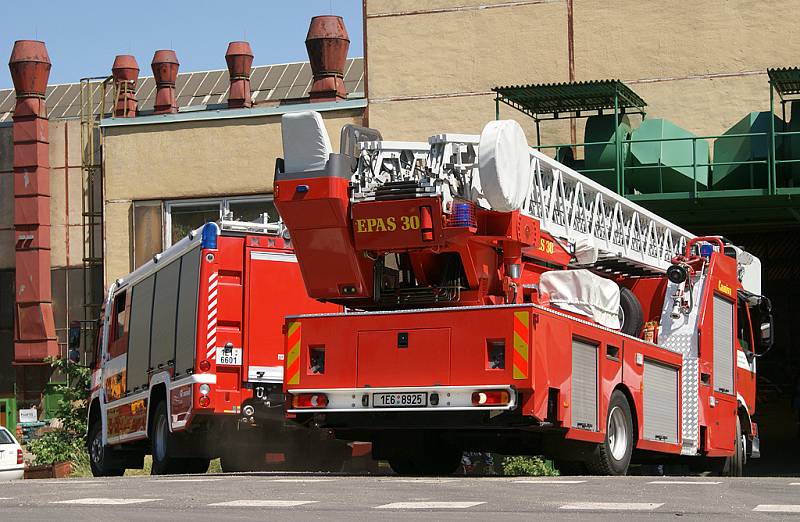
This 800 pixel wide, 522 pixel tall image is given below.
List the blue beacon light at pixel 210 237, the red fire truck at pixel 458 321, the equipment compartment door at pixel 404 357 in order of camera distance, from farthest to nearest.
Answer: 1. the blue beacon light at pixel 210 237
2. the equipment compartment door at pixel 404 357
3. the red fire truck at pixel 458 321

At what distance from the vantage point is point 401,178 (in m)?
15.9

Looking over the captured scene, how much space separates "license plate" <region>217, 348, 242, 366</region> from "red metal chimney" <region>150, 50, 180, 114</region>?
93.8 ft

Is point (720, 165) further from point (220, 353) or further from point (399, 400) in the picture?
point (399, 400)

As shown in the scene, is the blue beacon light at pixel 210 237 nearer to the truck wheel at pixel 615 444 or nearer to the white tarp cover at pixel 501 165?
the white tarp cover at pixel 501 165

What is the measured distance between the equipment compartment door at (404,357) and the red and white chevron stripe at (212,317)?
368 cm

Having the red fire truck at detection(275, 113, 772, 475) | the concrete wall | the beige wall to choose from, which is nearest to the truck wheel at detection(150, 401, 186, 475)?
the red fire truck at detection(275, 113, 772, 475)

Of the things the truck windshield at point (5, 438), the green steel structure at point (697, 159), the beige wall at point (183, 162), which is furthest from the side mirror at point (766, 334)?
Answer: the beige wall at point (183, 162)

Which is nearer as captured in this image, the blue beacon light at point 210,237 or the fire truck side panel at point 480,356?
the fire truck side panel at point 480,356

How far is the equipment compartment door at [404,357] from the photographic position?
15.1 meters

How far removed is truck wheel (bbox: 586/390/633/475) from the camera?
51.5 feet

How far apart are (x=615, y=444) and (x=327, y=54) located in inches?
1105

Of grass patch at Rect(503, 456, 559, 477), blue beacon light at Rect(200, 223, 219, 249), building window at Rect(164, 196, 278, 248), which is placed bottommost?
grass patch at Rect(503, 456, 559, 477)

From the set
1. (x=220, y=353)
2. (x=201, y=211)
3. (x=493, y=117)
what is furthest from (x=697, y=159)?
(x=220, y=353)

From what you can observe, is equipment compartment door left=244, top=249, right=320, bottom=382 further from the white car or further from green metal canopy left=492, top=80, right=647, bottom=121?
green metal canopy left=492, top=80, right=647, bottom=121
